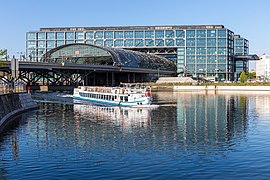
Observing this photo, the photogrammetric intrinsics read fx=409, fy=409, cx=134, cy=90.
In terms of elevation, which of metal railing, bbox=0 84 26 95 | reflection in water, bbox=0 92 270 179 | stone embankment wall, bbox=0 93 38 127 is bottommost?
reflection in water, bbox=0 92 270 179

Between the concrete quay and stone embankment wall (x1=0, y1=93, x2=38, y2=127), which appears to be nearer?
stone embankment wall (x1=0, y1=93, x2=38, y2=127)

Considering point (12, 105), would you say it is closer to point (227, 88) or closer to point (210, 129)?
point (210, 129)

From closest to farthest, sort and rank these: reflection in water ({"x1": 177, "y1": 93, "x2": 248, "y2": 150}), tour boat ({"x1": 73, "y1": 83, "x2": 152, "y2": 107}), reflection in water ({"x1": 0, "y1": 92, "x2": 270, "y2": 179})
→ 1. reflection in water ({"x1": 0, "y1": 92, "x2": 270, "y2": 179})
2. reflection in water ({"x1": 177, "y1": 93, "x2": 248, "y2": 150})
3. tour boat ({"x1": 73, "y1": 83, "x2": 152, "y2": 107})

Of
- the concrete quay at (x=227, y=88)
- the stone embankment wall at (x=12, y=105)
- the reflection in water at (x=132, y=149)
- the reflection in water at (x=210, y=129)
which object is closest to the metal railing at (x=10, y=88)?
the stone embankment wall at (x=12, y=105)

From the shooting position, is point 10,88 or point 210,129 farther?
point 10,88

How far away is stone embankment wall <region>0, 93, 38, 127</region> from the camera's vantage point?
55.9 metres

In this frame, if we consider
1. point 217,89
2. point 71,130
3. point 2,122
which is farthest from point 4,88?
point 217,89

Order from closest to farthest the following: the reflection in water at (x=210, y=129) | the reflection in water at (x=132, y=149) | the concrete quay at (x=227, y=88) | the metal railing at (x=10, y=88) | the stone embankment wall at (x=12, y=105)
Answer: the reflection in water at (x=132, y=149), the reflection in water at (x=210, y=129), the stone embankment wall at (x=12, y=105), the metal railing at (x=10, y=88), the concrete quay at (x=227, y=88)

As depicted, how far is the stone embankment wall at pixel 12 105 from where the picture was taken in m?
55.9

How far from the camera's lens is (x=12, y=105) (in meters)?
66.4

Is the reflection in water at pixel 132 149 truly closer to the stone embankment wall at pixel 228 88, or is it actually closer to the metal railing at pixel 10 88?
the metal railing at pixel 10 88

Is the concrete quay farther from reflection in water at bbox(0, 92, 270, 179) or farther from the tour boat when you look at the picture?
reflection in water at bbox(0, 92, 270, 179)

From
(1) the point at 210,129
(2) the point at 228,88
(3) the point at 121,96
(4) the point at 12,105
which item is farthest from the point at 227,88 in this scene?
(1) the point at 210,129

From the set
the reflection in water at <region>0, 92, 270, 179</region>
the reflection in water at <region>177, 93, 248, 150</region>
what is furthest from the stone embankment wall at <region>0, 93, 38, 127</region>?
the reflection in water at <region>177, 93, 248, 150</region>
